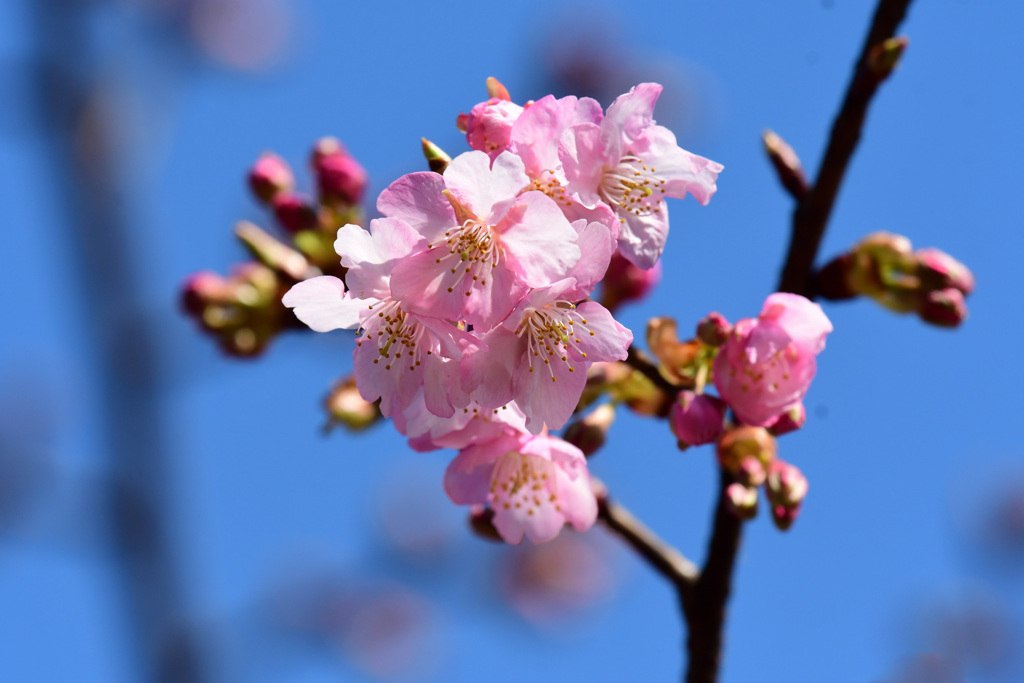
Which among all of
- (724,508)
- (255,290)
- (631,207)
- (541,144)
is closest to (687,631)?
(724,508)

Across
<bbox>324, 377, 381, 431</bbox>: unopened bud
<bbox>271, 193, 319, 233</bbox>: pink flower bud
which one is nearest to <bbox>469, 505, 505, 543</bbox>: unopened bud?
<bbox>324, 377, 381, 431</bbox>: unopened bud

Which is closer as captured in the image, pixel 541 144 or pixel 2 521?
pixel 541 144

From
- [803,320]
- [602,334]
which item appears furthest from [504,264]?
[803,320]

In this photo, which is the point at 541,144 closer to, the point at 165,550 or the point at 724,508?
the point at 724,508

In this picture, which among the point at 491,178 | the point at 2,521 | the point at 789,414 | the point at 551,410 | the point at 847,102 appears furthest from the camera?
the point at 2,521

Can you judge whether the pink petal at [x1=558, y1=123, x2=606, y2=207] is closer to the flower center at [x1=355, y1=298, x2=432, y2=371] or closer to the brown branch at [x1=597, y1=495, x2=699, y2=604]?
the flower center at [x1=355, y1=298, x2=432, y2=371]

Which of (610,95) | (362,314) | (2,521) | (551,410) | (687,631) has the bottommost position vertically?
(2,521)

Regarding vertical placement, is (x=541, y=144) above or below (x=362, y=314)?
above
